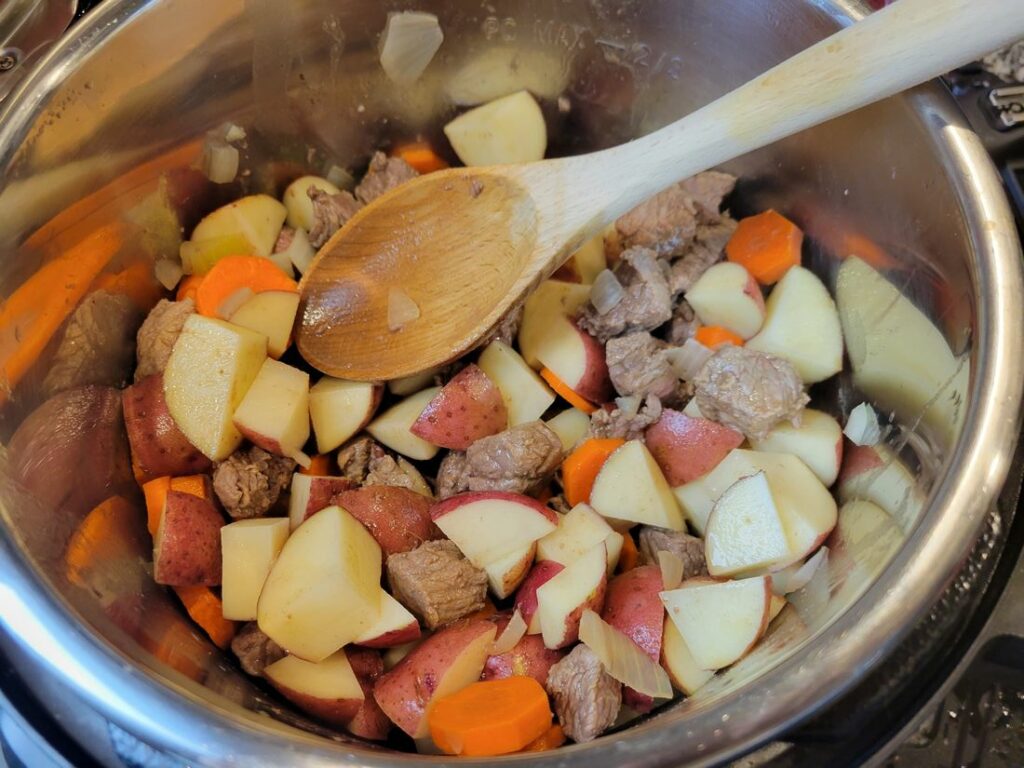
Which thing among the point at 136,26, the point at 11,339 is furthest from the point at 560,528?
the point at 136,26

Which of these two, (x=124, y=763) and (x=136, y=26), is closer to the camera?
(x=124, y=763)

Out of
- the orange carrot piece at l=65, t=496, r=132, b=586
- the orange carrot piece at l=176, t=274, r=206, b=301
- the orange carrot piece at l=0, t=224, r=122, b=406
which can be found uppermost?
the orange carrot piece at l=0, t=224, r=122, b=406

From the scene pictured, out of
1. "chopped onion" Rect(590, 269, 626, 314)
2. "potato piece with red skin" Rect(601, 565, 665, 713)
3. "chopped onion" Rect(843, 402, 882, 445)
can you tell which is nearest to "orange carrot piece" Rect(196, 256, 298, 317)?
"chopped onion" Rect(590, 269, 626, 314)

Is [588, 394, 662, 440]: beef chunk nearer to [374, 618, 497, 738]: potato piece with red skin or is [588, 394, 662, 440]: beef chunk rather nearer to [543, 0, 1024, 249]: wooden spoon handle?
[543, 0, 1024, 249]: wooden spoon handle

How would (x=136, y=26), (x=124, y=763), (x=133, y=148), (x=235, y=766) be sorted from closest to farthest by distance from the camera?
1. (x=235, y=766)
2. (x=124, y=763)
3. (x=136, y=26)
4. (x=133, y=148)

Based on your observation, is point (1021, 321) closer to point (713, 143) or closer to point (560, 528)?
point (713, 143)

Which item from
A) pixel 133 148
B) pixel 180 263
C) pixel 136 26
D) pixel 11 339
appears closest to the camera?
pixel 11 339

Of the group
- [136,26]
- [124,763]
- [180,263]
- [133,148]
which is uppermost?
[136,26]

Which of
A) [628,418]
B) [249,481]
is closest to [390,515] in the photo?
[249,481]
